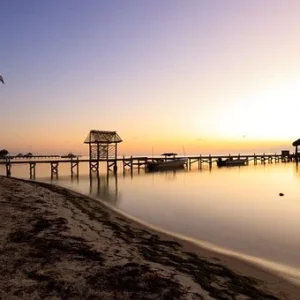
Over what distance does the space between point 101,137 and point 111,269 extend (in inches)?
1908

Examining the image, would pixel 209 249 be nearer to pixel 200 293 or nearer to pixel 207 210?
pixel 200 293

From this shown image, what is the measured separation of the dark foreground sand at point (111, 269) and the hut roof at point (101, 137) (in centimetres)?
4374

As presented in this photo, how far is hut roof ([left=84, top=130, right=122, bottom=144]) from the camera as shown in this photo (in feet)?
177

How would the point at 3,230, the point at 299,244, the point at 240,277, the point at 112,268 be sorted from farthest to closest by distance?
1. the point at 299,244
2. the point at 3,230
3. the point at 240,277
4. the point at 112,268

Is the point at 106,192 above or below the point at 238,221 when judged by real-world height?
below

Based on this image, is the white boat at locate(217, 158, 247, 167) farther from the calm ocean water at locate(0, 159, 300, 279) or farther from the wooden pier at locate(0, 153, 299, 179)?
the calm ocean water at locate(0, 159, 300, 279)

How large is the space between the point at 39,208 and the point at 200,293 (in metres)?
9.25

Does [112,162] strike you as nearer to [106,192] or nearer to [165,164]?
[165,164]

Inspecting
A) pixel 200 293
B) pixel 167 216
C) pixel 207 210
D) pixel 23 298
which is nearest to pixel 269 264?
pixel 200 293

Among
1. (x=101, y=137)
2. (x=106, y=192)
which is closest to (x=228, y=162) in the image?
(x=101, y=137)

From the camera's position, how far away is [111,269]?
6402 millimetres

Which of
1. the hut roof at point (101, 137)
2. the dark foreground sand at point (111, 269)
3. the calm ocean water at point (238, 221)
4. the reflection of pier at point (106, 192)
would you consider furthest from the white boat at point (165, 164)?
the dark foreground sand at point (111, 269)

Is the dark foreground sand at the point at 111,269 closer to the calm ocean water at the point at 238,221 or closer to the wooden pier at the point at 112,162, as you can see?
the calm ocean water at the point at 238,221

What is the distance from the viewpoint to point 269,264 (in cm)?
903
